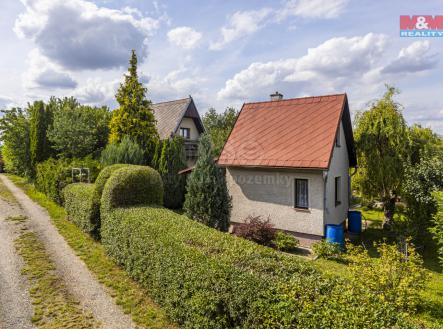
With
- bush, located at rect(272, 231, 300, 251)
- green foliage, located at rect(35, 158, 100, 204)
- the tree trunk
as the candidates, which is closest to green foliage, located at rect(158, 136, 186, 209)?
green foliage, located at rect(35, 158, 100, 204)

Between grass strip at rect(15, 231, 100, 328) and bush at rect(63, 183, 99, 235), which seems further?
bush at rect(63, 183, 99, 235)

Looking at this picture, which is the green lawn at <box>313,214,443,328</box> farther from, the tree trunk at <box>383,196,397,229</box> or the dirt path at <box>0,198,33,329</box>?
the dirt path at <box>0,198,33,329</box>

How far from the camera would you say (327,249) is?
10906mm

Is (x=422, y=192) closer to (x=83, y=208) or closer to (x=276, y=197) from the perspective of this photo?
(x=276, y=197)

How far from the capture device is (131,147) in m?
17.5

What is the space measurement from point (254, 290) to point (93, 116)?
24269mm

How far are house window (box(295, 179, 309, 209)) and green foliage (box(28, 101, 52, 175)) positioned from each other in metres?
23.5

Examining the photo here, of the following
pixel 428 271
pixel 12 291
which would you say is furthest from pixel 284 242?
pixel 12 291

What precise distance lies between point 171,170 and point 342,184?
1073 cm

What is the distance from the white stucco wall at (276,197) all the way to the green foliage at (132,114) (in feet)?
27.0

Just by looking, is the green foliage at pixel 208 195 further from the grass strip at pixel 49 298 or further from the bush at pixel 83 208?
the grass strip at pixel 49 298

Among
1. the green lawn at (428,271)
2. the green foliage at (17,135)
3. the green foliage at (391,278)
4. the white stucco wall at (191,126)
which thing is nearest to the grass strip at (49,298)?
the green lawn at (428,271)

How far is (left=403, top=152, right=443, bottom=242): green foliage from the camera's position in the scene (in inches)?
415

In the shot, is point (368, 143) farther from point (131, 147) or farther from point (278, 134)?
point (131, 147)
